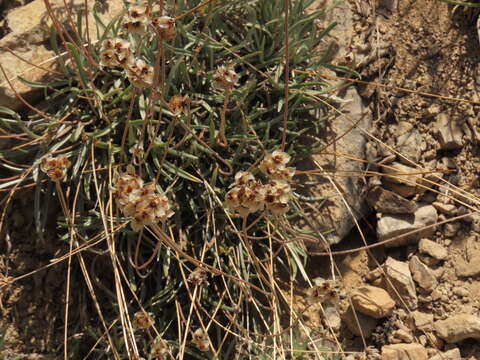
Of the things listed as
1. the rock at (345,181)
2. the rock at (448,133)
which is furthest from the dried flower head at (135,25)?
the rock at (448,133)

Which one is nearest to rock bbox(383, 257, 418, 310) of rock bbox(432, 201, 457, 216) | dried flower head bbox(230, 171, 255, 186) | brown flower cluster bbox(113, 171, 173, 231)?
rock bbox(432, 201, 457, 216)

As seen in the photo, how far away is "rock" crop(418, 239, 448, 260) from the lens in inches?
122

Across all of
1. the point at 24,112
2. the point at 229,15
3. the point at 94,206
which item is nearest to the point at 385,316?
the point at 94,206

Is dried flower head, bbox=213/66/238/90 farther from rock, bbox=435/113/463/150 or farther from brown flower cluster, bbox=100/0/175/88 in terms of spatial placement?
rock, bbox=435/113/463/150

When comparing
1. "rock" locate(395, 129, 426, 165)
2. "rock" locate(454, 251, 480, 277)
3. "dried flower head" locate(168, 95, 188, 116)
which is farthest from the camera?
"rock" locate(395, 129, 426, 165)

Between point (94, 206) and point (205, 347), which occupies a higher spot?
point (94, 206)

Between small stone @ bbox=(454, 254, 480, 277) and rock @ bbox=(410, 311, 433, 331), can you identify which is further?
small stone @ bbox=(454, 254, 480, 277)

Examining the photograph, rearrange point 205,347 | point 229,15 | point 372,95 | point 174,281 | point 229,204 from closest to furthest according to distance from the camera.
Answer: point 229,204 < point 205,347 < point 174,281 < point 229,15 < point 372,95

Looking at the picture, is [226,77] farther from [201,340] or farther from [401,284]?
[401,284]

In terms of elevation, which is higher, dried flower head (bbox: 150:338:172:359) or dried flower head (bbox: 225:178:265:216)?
dried flower head (bbox: 225:178:265:216)

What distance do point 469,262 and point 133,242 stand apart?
184 cm

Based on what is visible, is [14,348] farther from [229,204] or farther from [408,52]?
[408,52]

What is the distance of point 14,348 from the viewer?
2760 mm

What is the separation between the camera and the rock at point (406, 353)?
2.81 m
